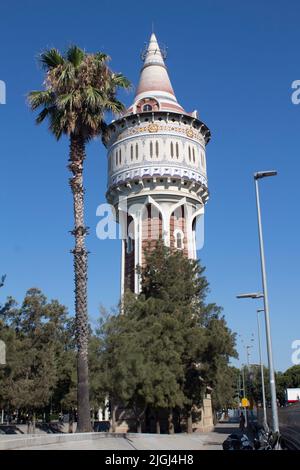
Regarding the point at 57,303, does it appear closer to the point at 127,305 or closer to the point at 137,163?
the point at 127,305

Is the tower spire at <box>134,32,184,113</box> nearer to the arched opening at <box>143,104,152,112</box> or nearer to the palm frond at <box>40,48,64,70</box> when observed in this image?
the arched opening at <box>143,104,152,112</box>

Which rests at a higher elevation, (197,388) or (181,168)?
(181,168)

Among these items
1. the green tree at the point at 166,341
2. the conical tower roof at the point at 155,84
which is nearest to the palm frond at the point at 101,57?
the green tree at the point at 166,341

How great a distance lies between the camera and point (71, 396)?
40.1 m

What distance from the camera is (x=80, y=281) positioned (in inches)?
856

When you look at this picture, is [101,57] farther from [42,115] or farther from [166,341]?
[166,341]

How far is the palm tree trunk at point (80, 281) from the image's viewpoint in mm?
20234

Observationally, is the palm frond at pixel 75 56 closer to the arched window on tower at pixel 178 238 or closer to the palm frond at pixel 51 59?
the palm frond at pixel 51 59

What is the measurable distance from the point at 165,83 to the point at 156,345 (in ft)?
97.4

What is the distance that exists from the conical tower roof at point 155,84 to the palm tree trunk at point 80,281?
2610 centimetres

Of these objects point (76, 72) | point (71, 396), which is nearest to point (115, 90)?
point (76, 72)

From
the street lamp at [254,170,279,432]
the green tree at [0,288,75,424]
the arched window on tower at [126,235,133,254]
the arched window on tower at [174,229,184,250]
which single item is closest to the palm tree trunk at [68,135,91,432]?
the street lamp at [254,170,279,432]

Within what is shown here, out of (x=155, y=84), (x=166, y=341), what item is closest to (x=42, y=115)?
(x=166, y=341)

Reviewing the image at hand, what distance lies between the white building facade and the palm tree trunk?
21741 mm
